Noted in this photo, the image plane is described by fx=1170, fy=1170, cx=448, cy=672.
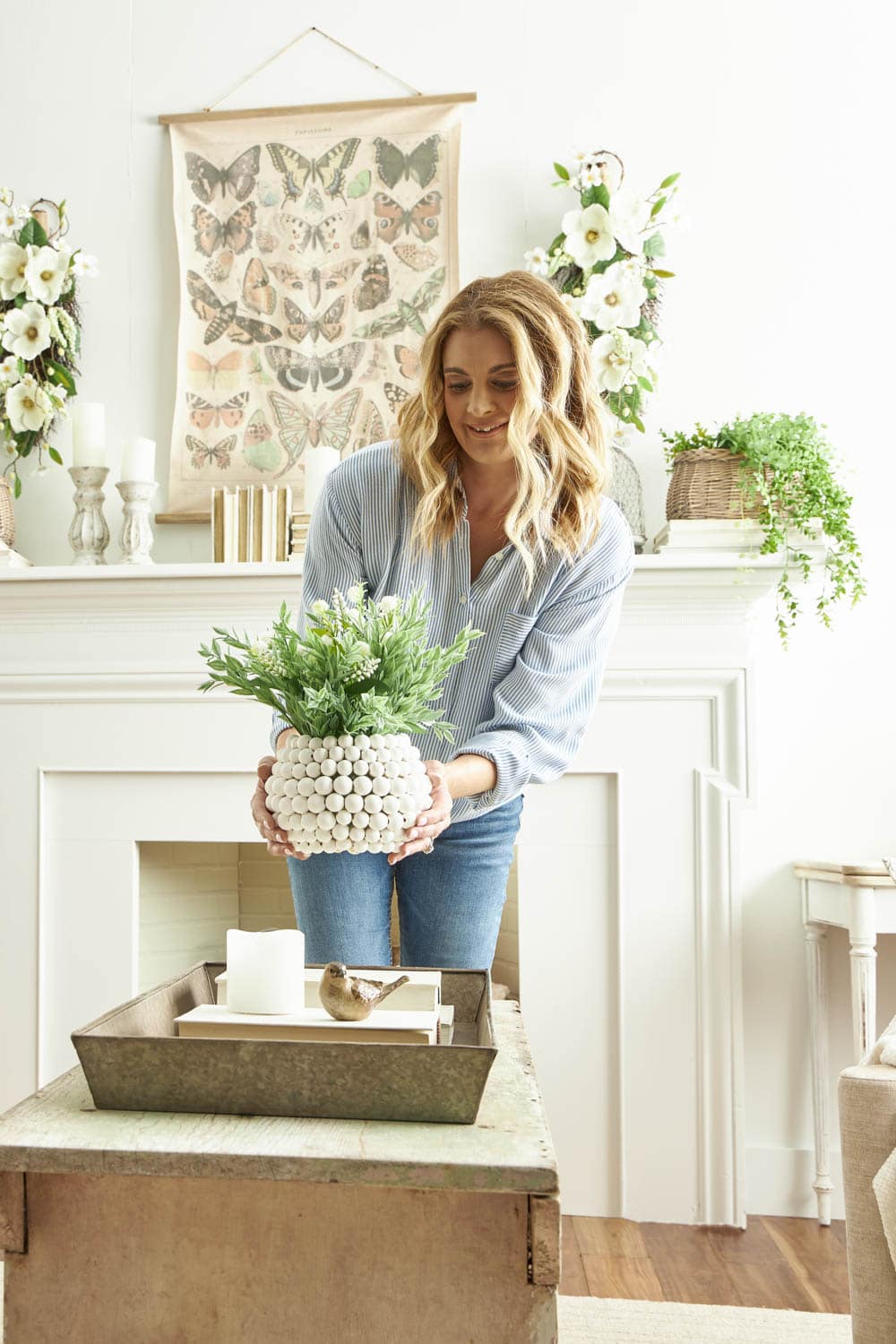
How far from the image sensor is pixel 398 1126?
0.85 m

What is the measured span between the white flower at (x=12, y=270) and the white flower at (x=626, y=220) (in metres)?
1.36

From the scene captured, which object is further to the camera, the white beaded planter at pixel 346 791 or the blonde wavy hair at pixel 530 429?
the blonde wavy hair at pixel 530 429

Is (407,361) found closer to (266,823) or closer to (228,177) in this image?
(228,177)

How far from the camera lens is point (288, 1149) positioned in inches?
31.5

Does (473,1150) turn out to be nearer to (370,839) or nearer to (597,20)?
(370,839)

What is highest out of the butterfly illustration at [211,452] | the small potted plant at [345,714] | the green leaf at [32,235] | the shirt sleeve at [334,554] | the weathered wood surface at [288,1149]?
the green leaf at [32,235]

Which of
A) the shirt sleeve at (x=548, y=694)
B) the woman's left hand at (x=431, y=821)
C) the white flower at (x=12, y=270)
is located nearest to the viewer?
the woman's left hand at (x=431, y=821)

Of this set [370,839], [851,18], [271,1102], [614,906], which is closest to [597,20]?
[851,18]

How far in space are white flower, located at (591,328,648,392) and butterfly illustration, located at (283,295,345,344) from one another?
2.09ft

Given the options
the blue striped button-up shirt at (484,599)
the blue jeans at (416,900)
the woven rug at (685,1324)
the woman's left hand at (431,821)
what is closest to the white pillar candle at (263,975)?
the woman's left hand at (431,821)

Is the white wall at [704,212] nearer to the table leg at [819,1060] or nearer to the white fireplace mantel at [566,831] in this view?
the table leg at [819,1060]

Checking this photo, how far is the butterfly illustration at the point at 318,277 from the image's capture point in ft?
9.05

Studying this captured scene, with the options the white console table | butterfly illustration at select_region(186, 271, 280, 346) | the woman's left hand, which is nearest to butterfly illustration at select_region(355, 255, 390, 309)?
butterfly illustration at select_region(186, 271, 280, 346)

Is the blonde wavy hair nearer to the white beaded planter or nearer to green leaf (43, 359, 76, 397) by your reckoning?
the white beaded planter
